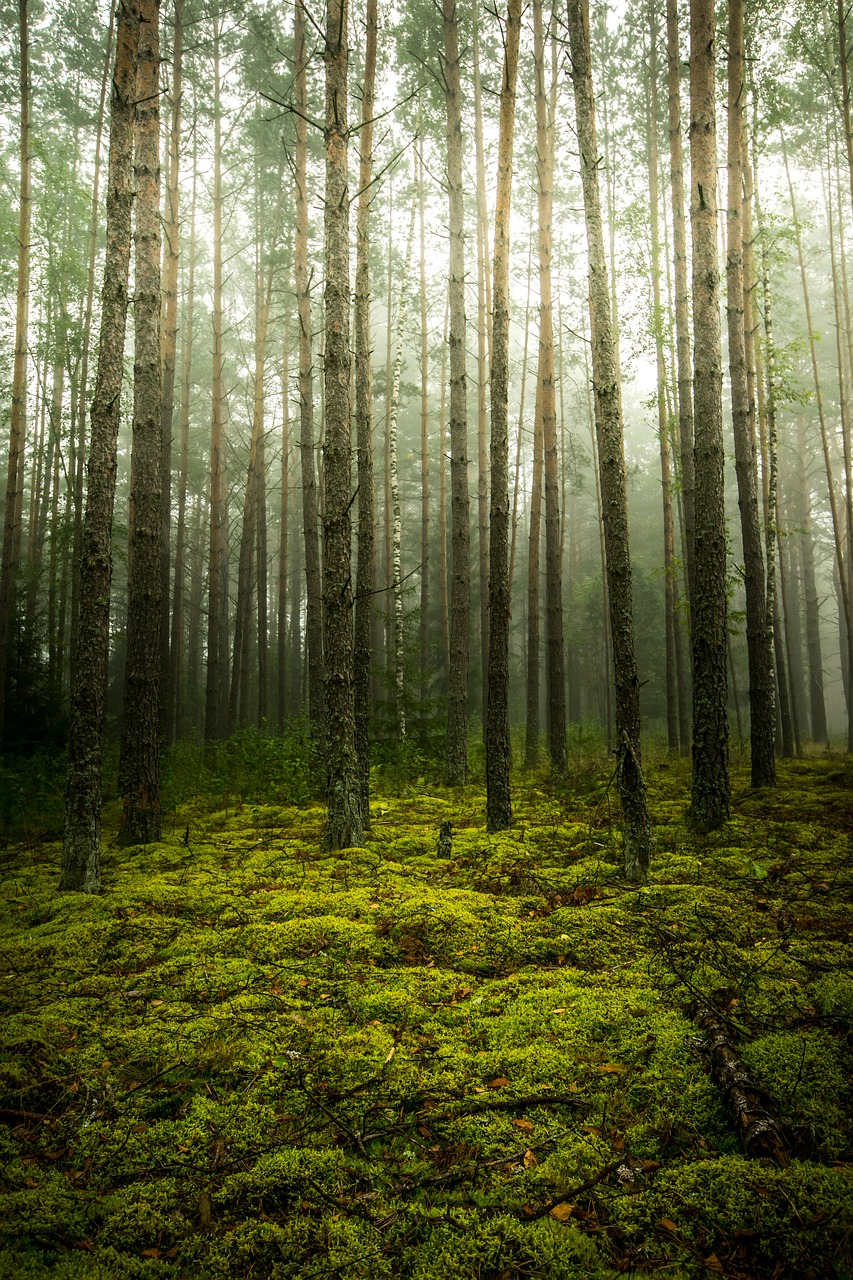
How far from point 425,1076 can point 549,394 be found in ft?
42.8

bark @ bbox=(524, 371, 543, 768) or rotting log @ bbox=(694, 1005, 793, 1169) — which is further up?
bark @ bbox=(524, 371, 543, 768)

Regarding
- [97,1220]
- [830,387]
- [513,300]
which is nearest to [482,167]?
[513,300]

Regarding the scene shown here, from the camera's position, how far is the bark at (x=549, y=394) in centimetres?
1236

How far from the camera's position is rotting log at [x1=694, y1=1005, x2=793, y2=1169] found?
7.15 feet

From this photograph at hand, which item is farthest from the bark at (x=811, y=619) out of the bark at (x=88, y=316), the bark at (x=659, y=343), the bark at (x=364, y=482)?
the bark at (x=88, y=316)

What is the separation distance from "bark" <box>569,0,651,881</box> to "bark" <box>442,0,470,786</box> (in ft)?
18.0

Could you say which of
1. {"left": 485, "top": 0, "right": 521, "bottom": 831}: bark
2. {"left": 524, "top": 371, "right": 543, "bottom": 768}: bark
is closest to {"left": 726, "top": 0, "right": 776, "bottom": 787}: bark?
{"left": 485, "top": 0, "right": 521, "bottom": 831}: bark

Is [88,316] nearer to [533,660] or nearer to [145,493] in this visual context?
[145,493]

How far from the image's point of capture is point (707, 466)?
7.42m

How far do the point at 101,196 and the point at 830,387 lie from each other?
24.8 metres

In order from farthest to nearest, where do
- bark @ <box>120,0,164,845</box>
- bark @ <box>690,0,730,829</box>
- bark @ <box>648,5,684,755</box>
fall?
bark @ <box>648,5,684,755</box> → bark @ <box>120,0,164,845</box> → bark @ <box>690,0,730,829</box>

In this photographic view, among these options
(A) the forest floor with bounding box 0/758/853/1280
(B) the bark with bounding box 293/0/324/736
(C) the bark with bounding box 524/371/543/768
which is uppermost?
(B) the bark with bounding box 293/0/324/736

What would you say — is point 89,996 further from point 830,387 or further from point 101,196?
point 830,387

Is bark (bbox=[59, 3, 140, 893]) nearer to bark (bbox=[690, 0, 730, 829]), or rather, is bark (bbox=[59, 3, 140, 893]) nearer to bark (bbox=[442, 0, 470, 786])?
bark (bbox=[690, 0, 730, 829])
